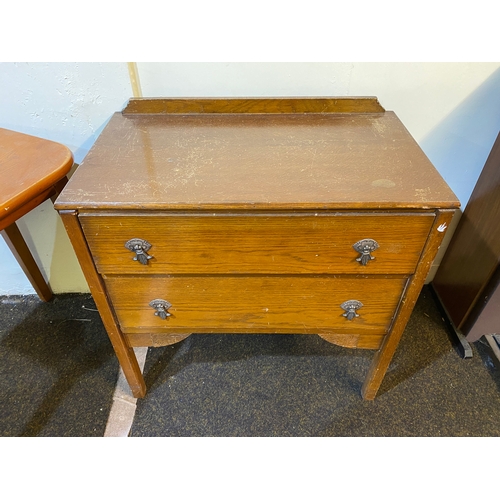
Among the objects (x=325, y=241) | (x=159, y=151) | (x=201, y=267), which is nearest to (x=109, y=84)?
(x=159, y=151)

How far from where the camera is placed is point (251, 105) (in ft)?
3.16

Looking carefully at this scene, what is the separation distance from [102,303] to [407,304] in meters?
0.68

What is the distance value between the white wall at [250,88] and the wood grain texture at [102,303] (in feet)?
1.57

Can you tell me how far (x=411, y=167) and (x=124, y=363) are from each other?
86cm

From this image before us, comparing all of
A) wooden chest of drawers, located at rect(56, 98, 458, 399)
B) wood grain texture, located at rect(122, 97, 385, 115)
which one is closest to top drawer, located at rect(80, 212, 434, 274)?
wooden chest of drawers, located at rect(56, 98, 458, 399)

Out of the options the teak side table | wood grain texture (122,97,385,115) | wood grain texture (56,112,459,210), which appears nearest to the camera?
wood grain texture (56,112,459,210)

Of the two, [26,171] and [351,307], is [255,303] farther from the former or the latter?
[26,171]

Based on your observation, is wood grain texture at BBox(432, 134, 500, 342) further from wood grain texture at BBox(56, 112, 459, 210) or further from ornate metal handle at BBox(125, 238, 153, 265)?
ornate metal handle at BBox(125, 238, 153, 265)

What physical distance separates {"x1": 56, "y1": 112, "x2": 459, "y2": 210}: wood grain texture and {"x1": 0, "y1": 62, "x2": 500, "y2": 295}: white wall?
120 millimetres

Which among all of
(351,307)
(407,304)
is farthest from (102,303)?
(407,304)

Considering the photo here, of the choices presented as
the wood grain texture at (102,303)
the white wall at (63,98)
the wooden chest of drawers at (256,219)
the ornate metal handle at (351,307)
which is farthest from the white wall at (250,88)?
the ornate metal handle at (351,307)

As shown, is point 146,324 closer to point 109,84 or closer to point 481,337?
point 109,84

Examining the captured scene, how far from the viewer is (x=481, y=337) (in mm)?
1326

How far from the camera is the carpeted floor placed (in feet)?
3.60
